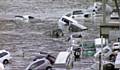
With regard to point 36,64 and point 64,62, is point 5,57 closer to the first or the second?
point 36,64

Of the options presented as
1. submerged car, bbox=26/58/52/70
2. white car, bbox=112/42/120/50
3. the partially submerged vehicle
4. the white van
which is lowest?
the partially submerged vehicle

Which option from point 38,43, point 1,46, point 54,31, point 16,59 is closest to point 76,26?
point 54,31

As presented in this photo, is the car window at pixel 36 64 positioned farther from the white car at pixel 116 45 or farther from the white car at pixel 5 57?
the white car at pixel 116 45

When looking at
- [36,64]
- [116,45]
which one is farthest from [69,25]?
[36,64]

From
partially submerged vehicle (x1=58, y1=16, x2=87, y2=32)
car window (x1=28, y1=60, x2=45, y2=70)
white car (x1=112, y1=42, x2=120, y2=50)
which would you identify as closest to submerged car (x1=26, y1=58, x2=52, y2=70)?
car window (x1=28, y1=60, x2=45, y2=70)

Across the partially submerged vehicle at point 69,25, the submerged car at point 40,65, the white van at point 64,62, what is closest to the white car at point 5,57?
the submerged car at point 40,65

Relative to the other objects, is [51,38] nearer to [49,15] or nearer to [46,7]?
[49,15]

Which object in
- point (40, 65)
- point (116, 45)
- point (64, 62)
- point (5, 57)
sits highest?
point (64, 62)

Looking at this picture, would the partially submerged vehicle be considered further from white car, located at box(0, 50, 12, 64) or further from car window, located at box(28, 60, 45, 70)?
car window, located at box(28, 60, 45, 70)
